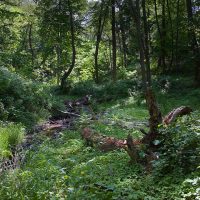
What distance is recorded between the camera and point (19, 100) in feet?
38.8

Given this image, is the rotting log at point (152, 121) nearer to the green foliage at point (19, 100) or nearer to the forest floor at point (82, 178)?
the forest floor at point (82, 178)

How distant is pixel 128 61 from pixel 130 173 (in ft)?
117

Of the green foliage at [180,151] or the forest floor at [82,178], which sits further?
the green foliage at [180,151]

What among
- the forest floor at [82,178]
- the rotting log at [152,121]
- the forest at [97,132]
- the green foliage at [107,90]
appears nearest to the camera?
the forest floor at [82,178]

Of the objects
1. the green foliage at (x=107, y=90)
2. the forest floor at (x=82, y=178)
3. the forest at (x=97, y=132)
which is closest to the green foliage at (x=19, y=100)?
the forest at (x=97, y=132)

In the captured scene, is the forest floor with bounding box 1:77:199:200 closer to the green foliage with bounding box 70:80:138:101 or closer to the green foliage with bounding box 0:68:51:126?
the green foliage with bounding box 0:68:51:126

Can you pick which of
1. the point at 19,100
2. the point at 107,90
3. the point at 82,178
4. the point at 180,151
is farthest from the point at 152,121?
the point at 107,90

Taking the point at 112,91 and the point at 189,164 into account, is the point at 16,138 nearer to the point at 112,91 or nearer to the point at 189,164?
the point at 189,164

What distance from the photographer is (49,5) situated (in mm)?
25594

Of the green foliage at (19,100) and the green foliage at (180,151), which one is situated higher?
the green foliage at (19,100)

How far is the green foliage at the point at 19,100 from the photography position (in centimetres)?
1123

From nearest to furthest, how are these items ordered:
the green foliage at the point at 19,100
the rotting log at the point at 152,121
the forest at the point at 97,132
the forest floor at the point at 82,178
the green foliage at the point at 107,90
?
the forest floor at the point at 82,178 < the forest at the point at 97,132 < the rotting log at the point at 152,121 < the green foliage at the point at 19,100 < the green foliage at the point at 107,90

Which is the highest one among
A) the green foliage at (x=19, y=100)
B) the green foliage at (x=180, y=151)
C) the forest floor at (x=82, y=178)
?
the green foliage at (x=19, y=100)

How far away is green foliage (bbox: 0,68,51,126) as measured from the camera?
1123 centimetres
